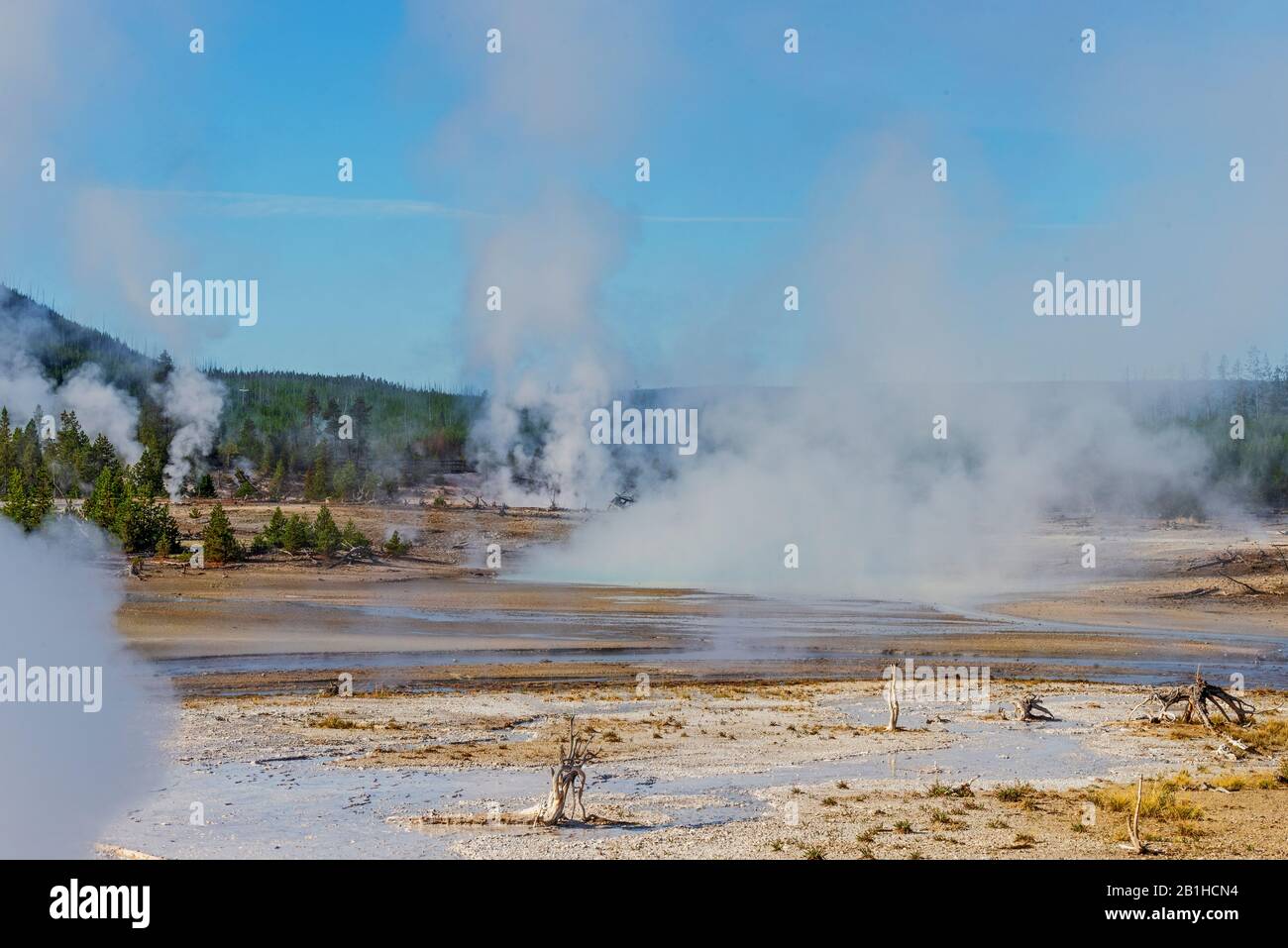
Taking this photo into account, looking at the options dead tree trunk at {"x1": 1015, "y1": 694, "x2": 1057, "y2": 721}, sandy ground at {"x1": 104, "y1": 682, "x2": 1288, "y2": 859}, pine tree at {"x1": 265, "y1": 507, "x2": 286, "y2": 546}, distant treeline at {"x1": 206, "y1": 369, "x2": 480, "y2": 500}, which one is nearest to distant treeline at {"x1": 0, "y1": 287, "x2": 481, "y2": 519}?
distant treeline at {"x1": 206, "y1": 369, "x2": 480, "y2": 500}

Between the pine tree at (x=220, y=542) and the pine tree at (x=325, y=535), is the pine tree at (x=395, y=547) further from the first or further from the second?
the pine tree at (x=220, y=542)

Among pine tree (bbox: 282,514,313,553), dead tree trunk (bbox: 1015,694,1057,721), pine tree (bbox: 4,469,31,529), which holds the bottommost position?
dead tree trunk (bbox: 1015,694,1057,721)

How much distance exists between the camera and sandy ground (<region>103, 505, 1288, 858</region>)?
15242 mm

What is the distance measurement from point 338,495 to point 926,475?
37.9 metres

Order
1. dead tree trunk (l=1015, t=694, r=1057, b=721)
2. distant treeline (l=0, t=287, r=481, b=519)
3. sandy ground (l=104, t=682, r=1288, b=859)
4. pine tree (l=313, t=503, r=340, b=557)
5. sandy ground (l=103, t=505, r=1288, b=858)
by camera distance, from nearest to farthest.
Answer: sandy ground (l=104, t=682, r=1288, b=859), sandy ground (l=103, t=505, r=1288, b=858), dead tree trunk (l=1015, t=694, r=1057, b=721), pine tree (l=313, t=503, r=340, b=557), distant treeline (l=0, t=287, r=481, b=519)

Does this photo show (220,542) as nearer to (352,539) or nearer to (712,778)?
(352,539)

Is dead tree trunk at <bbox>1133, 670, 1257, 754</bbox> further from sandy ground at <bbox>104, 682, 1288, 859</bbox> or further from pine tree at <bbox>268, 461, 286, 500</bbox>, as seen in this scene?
pine tree at <bbox>268, 461, 286, 500</bbox>

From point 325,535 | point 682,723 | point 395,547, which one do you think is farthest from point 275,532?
point 682,723

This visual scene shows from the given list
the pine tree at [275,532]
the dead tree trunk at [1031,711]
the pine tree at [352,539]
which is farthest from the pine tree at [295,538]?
the dead tree trunk at [1031,711]

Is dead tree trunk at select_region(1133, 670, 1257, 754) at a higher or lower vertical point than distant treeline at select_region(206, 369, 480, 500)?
lower

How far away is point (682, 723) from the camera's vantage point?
24.5 meters

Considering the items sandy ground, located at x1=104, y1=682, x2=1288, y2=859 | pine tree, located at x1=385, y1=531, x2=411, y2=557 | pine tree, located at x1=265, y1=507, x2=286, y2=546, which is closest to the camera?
sandy ground, located at x1=104, y1=682, x2=1288, y2=859
